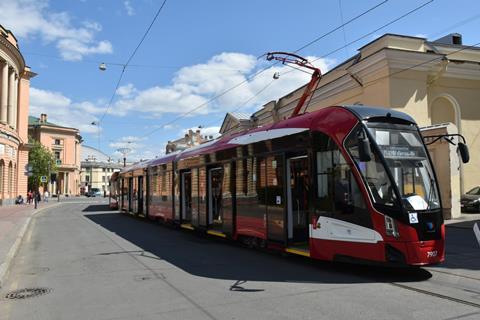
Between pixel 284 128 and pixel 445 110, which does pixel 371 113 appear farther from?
pixel 445 110

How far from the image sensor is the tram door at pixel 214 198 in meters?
14.1

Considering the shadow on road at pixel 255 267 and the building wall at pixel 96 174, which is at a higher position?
the building wall at pixel 96 174

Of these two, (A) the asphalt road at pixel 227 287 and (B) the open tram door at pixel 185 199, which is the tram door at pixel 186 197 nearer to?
(B) the open tram door at pixel 185 199

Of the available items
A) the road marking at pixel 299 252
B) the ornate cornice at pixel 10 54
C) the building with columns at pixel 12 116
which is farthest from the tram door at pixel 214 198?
the ornate cornice at pixel 10 54

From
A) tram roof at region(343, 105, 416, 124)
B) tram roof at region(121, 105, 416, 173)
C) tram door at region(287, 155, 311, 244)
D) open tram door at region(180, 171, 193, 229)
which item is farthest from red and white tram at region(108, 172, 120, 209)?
tram roof at region(343, 105, 416, 124)

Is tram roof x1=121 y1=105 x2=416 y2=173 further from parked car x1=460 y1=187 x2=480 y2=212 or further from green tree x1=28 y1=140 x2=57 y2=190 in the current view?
green tree x1=28 y1=140 x2=57 y2=190

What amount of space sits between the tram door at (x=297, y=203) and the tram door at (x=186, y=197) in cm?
728

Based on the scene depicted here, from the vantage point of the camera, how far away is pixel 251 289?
759cm

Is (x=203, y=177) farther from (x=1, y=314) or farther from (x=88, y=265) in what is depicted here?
(x=1, y=314)

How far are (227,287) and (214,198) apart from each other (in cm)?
667

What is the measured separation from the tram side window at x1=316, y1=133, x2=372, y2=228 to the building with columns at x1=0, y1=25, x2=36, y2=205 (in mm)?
37798

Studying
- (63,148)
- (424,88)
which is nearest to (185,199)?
(424,88)

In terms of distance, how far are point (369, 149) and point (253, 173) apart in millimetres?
3911

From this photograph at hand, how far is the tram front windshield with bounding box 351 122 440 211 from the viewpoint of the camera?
800 cm
